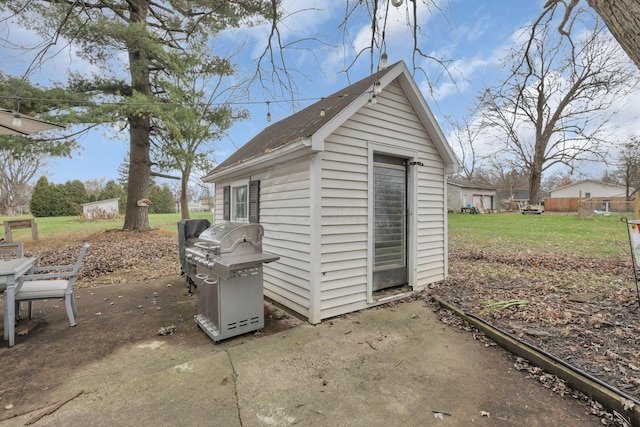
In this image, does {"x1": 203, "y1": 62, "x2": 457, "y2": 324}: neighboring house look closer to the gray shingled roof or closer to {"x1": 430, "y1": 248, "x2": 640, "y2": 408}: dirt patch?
the gray shingled roof

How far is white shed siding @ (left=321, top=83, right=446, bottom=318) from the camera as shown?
401 centimetres

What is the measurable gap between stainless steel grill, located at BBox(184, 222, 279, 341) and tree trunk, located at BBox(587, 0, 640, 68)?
142 inches

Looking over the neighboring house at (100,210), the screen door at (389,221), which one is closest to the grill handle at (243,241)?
the screen door at (389,221)

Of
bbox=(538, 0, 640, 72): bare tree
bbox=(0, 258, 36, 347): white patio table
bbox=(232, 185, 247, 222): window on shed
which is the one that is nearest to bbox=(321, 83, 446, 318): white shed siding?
bbox=(232, 185, 247, 222): window on shed

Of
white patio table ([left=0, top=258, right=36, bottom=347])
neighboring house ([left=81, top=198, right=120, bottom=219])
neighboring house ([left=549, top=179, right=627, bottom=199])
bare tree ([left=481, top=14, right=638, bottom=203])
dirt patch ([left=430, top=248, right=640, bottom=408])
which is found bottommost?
dirt patch ([left=430, top=248, right=640, bottom=408])

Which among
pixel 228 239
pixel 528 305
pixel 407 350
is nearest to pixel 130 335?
pixel 228 239

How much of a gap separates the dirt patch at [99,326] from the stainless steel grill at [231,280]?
192mm

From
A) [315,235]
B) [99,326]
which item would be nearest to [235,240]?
[315,235]

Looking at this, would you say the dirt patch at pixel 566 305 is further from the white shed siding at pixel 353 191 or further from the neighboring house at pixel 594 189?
the neighboring house at pixel 594 189

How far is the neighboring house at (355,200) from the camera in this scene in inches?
156

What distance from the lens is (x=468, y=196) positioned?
29.7 m

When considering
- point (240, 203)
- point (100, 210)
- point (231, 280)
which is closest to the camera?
point (231, 280)

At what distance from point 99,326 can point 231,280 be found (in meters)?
2.19

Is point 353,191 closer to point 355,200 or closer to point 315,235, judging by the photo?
point 355,200
